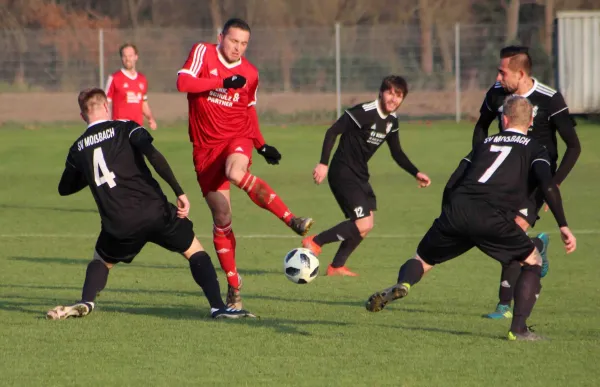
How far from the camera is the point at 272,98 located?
2675 cm

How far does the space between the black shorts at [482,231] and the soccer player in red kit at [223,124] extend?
5.33ft

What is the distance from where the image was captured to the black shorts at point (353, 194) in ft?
34.1

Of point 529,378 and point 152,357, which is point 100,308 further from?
point 529,378

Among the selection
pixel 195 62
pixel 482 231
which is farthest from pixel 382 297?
pixel 195 62

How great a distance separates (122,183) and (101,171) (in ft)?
0.53

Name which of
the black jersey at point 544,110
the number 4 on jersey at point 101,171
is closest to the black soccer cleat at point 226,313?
the number 4 on jersey at point 101,171

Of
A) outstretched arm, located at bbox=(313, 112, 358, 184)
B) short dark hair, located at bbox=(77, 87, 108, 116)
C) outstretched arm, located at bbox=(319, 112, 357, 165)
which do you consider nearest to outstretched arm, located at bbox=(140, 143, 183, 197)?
short dark hair, located at bbox=(77, 87, 108, 116)

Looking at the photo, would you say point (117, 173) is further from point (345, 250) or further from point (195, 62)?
point (345, 250)

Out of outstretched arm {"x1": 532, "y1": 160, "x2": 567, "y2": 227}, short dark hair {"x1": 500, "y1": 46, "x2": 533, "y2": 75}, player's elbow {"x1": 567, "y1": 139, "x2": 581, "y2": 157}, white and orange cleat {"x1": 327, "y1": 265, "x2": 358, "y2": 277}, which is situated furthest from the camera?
white and orange cleat {"x1": 327, "y1": 265, "x2": 358, "y2": 277}

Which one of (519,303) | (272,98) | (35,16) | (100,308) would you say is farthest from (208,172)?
(35,16)

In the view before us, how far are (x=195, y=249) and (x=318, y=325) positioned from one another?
103cm

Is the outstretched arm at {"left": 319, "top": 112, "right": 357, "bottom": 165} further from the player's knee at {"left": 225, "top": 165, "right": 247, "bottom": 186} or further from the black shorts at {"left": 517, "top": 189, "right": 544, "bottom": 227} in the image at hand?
the black shorts at {"left": 517, "top": 189, "right": 544, "bottom": 227}

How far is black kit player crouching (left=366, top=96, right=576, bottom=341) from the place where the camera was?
6.68 metres

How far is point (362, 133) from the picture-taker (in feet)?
34.0
